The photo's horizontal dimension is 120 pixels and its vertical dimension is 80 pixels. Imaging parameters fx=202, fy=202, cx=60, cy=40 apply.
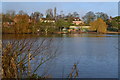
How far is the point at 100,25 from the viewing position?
109 ft

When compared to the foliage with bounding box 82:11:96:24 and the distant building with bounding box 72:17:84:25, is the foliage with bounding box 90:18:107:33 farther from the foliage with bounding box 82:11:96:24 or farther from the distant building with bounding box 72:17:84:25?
the distant building with bounding box 72:17:84:25

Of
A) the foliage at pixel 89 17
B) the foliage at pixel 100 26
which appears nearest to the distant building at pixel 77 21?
the foliage at pixel 89 17

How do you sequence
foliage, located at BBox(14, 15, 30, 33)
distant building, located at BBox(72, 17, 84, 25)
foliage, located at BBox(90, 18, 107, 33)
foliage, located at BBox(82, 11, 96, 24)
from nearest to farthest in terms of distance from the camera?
foliage, located at BBox(14, 15, 30, 33) < foliage, located at BBox(90, 18, 107, 33) < foliage, located at BBox(82, 11, 96, 24) < distant building, located at BBox(72, 17, 84, 25)

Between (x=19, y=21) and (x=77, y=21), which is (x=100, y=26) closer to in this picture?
(x=77, y=21)

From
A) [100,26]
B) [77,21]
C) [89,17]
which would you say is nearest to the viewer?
[100,26]

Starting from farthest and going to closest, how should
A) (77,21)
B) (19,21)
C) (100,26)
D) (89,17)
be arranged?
1. (77,21)
2. (89,17)
3. (100,26)
4. (19,21)

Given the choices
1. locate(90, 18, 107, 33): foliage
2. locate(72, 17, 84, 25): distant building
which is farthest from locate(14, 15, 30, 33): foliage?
locate(72, 17, 84, 25): distant building

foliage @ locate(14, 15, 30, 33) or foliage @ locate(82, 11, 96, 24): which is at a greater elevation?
foliage @ locate(82, 11, 96, 24)

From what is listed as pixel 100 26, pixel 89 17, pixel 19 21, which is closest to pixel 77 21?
pixel 89 17

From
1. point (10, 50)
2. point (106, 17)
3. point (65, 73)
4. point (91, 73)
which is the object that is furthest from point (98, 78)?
point (106, 17)

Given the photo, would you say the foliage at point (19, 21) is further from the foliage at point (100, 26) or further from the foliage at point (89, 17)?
the foliage at point (89, 17)

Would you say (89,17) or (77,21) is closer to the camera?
(89,17)

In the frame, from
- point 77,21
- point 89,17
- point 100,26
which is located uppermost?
point 89,17

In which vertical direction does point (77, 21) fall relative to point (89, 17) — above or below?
below
